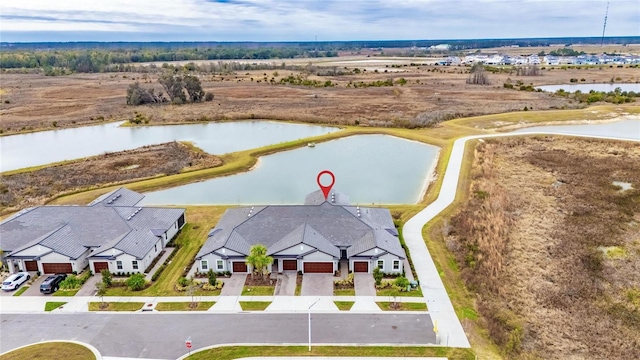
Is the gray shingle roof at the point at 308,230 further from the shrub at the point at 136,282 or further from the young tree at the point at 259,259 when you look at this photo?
the shrub at the point at 136,282

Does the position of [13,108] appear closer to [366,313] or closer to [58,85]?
[58,85]

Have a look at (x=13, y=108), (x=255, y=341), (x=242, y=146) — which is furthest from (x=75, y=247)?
(x=13, y=108)

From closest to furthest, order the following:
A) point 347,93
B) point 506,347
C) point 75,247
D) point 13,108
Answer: point 506,347, point 75,247, point 13,108, point 347,93

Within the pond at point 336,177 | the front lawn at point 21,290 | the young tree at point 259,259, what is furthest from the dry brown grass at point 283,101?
the front lawn at point 21,290

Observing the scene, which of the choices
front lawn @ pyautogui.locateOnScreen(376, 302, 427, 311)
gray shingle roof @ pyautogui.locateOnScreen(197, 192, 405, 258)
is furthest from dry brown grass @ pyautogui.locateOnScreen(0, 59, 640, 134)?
front lawn @ pyautogui.locateOnScreen(376, 302, 427, 311)

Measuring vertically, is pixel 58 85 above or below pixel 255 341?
above

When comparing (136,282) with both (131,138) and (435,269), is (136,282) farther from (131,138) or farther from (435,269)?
(131,138)

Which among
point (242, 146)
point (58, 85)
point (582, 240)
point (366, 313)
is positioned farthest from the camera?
point (58, 85)
